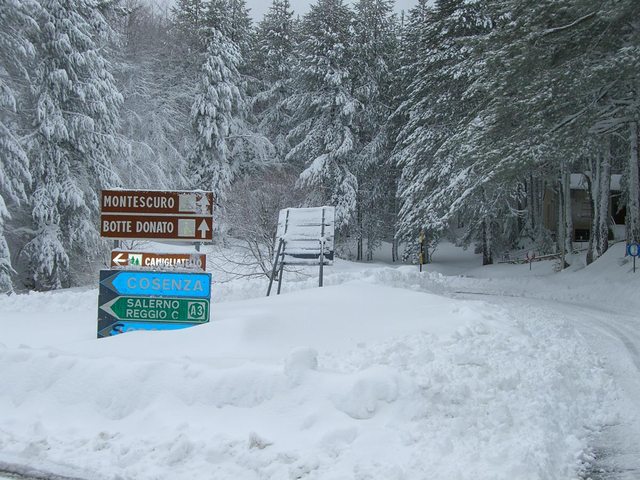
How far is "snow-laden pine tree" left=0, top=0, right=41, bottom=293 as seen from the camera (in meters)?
19.6

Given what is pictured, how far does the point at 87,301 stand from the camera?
1466cm

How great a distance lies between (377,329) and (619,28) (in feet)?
42.0

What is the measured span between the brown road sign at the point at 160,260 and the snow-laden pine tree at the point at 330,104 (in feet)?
82.8

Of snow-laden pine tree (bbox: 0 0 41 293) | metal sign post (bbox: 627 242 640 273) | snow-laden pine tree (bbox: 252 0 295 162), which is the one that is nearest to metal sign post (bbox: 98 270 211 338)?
snow-laden pine tree (bbox: 0 0 41 293)

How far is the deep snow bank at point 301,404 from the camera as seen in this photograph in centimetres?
492

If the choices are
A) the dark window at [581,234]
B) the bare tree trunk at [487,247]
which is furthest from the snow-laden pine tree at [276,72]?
the dark window at [581,234]

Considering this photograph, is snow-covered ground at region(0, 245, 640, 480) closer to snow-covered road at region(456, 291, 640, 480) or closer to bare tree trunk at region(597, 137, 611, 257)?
snow-covered road at region(456, 291, 640, 480)

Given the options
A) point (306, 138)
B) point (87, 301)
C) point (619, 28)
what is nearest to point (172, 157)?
point (306, 138)

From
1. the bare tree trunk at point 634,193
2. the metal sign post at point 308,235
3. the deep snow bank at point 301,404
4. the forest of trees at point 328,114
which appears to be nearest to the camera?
the deep snow bank at point 301,404

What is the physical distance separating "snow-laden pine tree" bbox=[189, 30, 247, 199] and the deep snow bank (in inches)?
1072

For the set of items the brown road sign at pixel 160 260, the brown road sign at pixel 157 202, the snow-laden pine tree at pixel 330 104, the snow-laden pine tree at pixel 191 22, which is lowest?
the brown road sign at pixel 160 260

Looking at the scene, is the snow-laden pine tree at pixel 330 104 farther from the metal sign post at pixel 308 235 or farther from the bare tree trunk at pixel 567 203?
the metal sign post at pixel 308 235

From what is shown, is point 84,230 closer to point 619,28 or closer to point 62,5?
point 62,5

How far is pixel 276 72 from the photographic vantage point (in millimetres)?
41281
